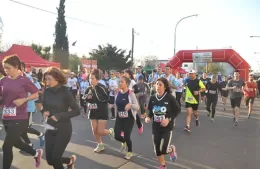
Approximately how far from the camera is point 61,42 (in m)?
42.3

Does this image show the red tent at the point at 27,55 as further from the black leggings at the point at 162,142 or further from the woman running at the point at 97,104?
the black leggings at the point at 162,142

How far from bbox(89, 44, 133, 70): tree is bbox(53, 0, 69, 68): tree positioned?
13.2 ft

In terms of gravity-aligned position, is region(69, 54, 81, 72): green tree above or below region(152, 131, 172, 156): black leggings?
above

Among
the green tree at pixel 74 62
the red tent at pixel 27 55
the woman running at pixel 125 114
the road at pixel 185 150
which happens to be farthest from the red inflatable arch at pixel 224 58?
the green tree at pixel 74 62

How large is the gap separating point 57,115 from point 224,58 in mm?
17435

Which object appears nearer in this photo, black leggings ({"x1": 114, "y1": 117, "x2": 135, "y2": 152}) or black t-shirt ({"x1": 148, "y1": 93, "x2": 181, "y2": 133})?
black t-shirt ({"x1": 148, "y1": 93, "x2": 181, "y2": 133})

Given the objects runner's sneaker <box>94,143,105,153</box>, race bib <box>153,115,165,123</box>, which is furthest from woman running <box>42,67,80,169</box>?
runner's sneaker <box>94,143,105,153</box>

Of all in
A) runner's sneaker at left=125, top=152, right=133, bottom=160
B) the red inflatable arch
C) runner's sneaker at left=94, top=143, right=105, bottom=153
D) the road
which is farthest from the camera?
the red inflatable arch

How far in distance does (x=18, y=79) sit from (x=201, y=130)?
6475mm

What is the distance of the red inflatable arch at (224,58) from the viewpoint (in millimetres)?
18328

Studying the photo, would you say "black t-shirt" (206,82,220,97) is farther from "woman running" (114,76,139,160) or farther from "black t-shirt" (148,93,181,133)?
"black t-shirt" (148,93,181,133)

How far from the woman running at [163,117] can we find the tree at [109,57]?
122 ft

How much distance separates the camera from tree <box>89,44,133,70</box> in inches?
1657

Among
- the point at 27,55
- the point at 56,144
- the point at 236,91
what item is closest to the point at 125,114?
the point at 56,144
